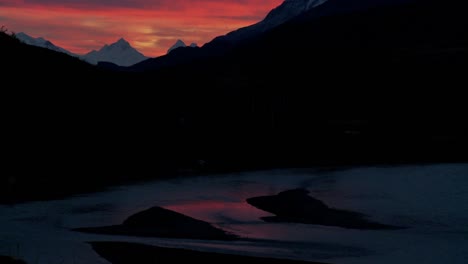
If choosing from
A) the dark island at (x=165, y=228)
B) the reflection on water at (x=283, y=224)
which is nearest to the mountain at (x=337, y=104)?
the reflection on water at (x=283, y=224)

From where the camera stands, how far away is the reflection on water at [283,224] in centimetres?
1181

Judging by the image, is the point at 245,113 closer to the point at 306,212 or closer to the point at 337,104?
the point at 337,104

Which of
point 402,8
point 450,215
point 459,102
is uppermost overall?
point 402,8

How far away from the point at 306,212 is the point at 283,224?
1.76m

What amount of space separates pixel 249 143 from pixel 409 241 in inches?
879

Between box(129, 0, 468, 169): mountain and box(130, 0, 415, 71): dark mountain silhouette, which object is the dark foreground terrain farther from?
box(130, 0, 415, 71): dark mountain silhouette

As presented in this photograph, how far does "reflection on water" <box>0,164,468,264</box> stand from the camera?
38.8ft

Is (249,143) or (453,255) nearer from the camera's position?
(453,255)

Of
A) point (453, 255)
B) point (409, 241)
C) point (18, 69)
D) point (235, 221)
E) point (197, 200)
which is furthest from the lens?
point (18, 69)

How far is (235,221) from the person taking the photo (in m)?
15.3

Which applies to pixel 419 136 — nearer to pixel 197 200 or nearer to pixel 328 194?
pixel 328 194

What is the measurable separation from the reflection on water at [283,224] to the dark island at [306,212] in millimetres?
382

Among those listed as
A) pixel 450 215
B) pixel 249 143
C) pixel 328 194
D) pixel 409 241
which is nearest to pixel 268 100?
pixel 249 143

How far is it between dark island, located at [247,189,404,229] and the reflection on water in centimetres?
38
